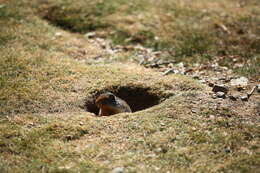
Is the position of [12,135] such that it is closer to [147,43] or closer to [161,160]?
[161,160]

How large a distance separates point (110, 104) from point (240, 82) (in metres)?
2.15

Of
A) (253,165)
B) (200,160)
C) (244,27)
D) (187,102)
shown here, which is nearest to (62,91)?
(187,102)

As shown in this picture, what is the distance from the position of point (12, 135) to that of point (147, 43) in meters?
3.83

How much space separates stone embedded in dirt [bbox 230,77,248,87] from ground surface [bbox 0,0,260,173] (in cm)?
10

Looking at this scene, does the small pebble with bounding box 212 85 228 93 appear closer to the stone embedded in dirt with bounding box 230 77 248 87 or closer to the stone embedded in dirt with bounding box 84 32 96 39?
the stone embedded in dirt with bounding box 230 77 248 87

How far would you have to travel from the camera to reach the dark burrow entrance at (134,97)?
6.05m

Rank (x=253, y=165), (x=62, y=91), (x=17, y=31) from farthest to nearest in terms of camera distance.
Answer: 1. (x=17, y=31)
2. (x=62, y=91)
3. (x=253, y=165)

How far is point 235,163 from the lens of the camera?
4.63 meters

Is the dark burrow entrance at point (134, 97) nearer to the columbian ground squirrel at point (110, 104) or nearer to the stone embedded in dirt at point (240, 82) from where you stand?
the columbian ground squirrel at point (110, 104)

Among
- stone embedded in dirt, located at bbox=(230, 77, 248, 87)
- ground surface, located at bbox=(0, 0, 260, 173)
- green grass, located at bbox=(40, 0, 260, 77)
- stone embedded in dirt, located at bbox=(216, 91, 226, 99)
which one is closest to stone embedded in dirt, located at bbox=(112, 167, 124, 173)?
ground surface, located at bbox=(0, 0, 260, 173)

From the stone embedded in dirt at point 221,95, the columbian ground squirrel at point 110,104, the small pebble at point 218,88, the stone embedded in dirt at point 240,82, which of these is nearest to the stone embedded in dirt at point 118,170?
the columbian ground squirrel at point 110,104

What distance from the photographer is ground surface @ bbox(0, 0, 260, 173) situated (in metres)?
4.77

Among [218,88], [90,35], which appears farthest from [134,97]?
[90,35]

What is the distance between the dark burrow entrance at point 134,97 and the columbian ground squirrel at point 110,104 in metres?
0.24
